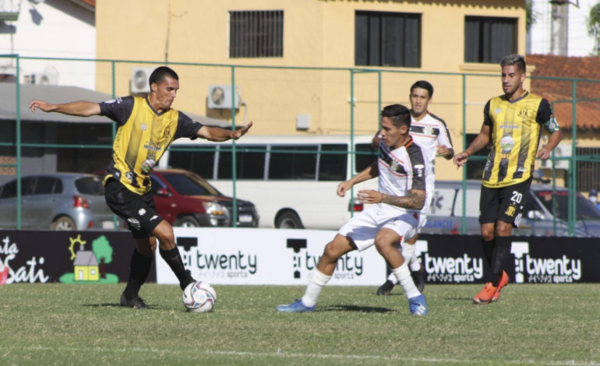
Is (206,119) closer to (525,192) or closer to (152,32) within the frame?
(152,32)

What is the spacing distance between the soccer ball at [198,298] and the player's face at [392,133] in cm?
194

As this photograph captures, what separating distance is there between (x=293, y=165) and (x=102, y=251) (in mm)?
6603

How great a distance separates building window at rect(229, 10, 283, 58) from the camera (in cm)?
2917

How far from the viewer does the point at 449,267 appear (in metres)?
16.1

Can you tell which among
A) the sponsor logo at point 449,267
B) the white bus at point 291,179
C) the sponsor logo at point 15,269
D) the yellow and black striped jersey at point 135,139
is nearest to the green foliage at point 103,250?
the sponsor logo at point 15,269

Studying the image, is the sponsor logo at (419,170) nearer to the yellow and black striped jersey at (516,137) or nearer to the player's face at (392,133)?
the player's face at (392,133)

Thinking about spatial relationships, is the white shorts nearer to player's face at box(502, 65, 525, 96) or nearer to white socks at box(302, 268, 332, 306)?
white socks at box(302, 268, 332, 306)

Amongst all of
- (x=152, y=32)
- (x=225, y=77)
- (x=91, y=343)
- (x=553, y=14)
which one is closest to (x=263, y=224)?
(x=225, y=77)

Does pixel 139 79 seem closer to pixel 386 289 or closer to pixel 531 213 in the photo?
pixel 531 213

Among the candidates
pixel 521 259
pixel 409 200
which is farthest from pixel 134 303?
pixel 521 259

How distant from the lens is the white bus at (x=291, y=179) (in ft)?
67.2

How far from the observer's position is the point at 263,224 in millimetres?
20594

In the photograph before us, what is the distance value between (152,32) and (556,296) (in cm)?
2072

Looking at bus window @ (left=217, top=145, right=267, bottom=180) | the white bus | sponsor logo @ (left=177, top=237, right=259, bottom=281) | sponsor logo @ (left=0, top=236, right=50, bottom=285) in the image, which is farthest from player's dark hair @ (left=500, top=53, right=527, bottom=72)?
bus window @ (left=217, top=145, right=267, bottom=180)
